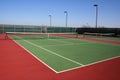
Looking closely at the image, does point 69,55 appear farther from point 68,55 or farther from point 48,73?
point 48,73

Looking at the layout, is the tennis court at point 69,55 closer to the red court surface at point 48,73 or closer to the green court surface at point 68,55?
the green court surface at point 68,55

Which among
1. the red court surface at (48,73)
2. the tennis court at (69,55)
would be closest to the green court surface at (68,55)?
the tennis court at (69,55)

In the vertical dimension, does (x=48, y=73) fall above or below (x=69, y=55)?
below

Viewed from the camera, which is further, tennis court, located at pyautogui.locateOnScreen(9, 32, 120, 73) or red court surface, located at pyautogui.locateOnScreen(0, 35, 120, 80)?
tennis court, located at pyautogui.locateOnScreen(9, 32, 120, 73)

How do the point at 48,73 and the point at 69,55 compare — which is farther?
the point at 69,55

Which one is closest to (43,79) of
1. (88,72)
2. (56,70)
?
(56,70)

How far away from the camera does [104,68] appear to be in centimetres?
552

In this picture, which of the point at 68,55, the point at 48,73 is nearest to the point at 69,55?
the point at 68,55

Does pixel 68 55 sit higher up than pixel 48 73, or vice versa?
pixel 68 55

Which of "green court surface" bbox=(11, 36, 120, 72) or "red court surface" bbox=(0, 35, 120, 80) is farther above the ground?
"green court surface" bbox=(11, 36, 120, 72)

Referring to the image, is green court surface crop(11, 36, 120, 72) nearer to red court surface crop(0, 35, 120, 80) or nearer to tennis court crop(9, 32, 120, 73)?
tennis court crop(9, 32, 120, 73)

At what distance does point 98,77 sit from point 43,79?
5.67ft

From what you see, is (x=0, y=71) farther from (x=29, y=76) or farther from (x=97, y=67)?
(x=97, y=67)

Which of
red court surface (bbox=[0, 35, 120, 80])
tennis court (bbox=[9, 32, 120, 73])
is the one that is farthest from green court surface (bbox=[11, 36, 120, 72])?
red court surface (bbox=[0, 35, 120, 80])
